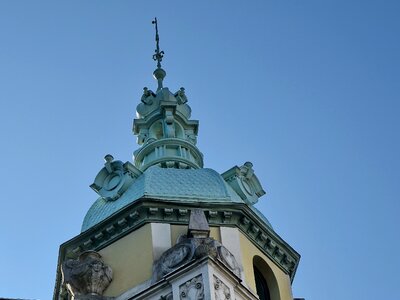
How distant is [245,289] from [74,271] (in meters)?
4.14

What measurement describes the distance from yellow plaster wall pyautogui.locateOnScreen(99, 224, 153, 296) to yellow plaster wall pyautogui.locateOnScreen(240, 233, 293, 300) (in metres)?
2.34

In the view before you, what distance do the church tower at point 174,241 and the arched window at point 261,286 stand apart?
0.03 m

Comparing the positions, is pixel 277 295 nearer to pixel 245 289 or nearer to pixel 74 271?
pixel 245 289

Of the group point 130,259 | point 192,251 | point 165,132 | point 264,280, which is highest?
point 165,132

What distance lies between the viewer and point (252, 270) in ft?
80.4

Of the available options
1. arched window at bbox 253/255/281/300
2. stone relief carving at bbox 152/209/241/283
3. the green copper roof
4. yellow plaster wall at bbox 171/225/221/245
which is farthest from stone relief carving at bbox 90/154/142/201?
arched window at bbox 253/255/281/300

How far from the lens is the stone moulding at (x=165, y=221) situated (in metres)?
24.5

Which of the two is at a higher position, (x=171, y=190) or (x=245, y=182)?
(x=245, y=182)

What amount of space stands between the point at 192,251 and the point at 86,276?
276 cm

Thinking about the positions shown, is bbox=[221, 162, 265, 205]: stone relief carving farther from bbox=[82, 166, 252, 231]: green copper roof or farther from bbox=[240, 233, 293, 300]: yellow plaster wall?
bbox=[240, 233, 293, 300]: yellow plaster wall

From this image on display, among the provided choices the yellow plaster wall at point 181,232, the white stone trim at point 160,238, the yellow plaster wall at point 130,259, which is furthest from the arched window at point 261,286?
the yellow plaster wall at point 130,259

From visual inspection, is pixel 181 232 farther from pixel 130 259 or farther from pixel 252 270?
pixel 252 270

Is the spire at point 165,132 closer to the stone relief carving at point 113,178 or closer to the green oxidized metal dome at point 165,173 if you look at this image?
the green oxidized metal dome at point 165,173

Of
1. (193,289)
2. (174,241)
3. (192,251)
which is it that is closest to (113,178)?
(174,241)
